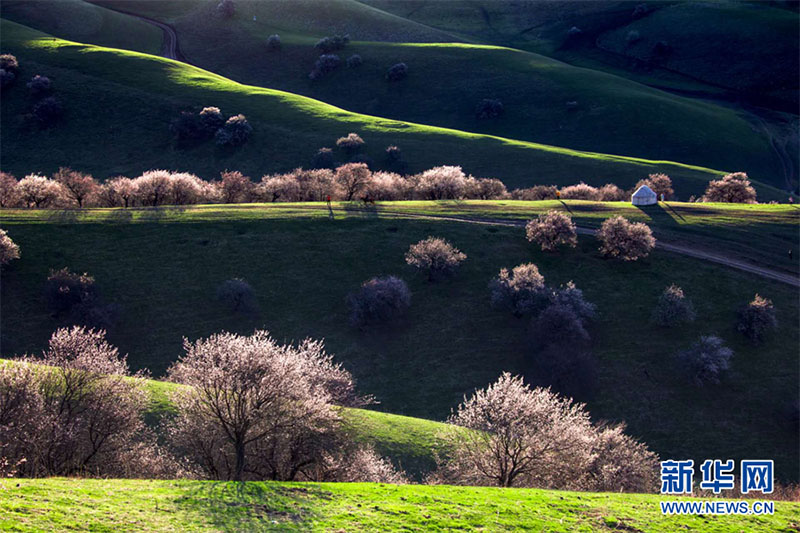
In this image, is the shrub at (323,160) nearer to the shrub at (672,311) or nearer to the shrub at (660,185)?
the shrub at (660,185)

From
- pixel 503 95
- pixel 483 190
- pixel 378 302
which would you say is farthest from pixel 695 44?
pixel 378 302

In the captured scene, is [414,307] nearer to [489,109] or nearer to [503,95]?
[489,109]

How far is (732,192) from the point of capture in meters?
79.9

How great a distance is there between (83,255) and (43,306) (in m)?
7.48

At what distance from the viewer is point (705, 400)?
44.7m

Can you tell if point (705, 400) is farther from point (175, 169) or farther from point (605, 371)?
point (175, 169)

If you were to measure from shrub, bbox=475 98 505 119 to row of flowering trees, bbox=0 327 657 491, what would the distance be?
344ft

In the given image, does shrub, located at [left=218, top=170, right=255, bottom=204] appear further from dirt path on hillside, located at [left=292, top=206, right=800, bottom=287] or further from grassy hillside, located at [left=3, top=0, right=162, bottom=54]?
grassy hillside, located at [left=3, top=0, right=162, bottom=54]

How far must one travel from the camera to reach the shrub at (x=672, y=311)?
49969 millimetres

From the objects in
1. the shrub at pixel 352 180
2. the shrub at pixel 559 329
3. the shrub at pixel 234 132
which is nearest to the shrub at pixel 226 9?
the shrub at pixel 234 132

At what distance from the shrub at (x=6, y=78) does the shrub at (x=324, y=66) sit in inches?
2523

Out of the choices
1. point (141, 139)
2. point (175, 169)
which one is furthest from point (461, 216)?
point (141, 139)

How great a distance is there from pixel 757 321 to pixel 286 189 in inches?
2211

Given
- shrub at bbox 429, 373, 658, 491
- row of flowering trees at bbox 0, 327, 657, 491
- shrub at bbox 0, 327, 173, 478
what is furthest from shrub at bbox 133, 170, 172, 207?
shrub at bbox 429, 373, 658, 491
